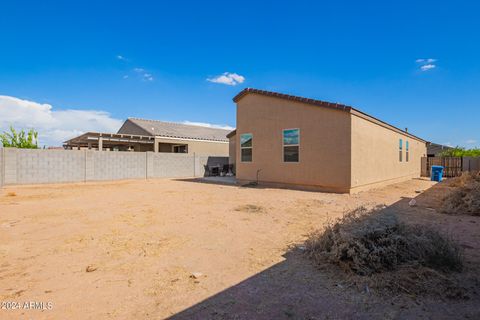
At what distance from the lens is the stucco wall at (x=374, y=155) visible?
33.7 feet

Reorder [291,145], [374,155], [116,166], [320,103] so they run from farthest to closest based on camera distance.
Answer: [116,166], [374,155], [291,145], [320,103]

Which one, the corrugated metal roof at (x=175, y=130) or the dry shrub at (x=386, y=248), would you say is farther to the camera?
the corrugated metal roof at (x=175, y=130)

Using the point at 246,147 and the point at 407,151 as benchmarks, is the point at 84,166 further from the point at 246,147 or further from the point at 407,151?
the point at 407,151

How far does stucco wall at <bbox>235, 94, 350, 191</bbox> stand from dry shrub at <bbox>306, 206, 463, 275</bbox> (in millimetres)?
6893

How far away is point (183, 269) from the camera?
320 centimetres

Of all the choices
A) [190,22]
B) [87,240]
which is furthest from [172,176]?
[87,240]

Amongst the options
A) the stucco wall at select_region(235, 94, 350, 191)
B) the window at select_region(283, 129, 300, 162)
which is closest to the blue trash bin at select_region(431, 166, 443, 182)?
the stucco wall at select_region(235, 94, 350, 191)

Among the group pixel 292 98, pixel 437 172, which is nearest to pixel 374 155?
pixel 292 98

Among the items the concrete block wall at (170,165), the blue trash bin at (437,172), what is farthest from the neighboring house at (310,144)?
the concrete block wall at (170,165)

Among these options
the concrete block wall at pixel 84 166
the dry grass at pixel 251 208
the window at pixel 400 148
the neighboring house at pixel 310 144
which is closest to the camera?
the dry grass at pixel 251 208

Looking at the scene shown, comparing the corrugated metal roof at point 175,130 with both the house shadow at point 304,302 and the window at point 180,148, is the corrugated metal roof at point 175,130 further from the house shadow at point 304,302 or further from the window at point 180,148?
the house shadow at point 304,302

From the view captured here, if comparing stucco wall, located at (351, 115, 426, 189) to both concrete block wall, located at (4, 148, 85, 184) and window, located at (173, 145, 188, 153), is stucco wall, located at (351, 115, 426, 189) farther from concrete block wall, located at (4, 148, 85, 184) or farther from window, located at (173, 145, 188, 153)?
window, located at (173, 145, 188, 153)

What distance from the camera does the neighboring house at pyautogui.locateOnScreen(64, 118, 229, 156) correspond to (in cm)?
2058

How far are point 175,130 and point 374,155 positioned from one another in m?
17.6
